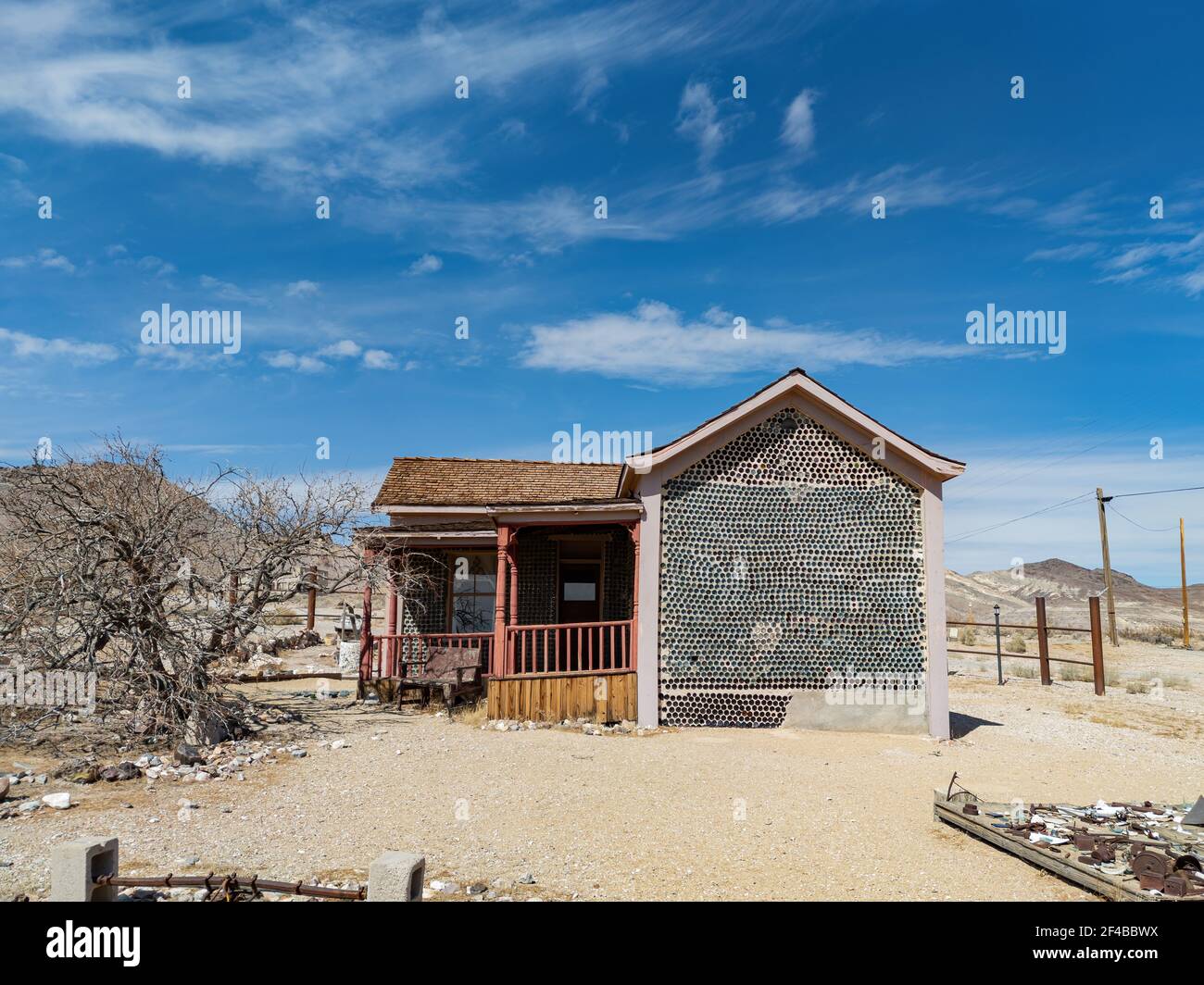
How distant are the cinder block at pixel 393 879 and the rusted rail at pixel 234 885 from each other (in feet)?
1.02

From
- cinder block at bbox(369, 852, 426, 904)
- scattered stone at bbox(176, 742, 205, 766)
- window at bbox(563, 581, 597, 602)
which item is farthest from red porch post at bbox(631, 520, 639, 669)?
cinder block at bbox(369, 852, 426, 904)

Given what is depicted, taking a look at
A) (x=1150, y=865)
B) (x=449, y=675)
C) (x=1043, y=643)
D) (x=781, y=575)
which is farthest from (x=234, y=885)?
(x=1043, y=643)

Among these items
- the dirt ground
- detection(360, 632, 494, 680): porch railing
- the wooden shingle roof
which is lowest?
the dirt ground

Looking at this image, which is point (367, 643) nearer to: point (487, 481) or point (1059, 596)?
point (487, 481)

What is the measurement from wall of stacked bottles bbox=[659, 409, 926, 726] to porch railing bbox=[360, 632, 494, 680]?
13.0 feet

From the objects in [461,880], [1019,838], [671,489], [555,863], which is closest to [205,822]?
[461,880]

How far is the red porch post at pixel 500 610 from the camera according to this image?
1241 centimetres

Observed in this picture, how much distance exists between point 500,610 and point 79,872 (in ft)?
26.8

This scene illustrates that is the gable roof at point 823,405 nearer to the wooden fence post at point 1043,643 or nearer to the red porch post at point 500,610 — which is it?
the red porch post at point 500,610

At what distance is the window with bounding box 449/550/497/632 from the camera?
15844 millimetres

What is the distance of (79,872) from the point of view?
458 cm

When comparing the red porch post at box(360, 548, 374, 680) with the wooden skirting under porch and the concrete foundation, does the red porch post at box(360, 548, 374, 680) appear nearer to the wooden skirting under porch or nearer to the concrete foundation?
the wooden skirting under porch
